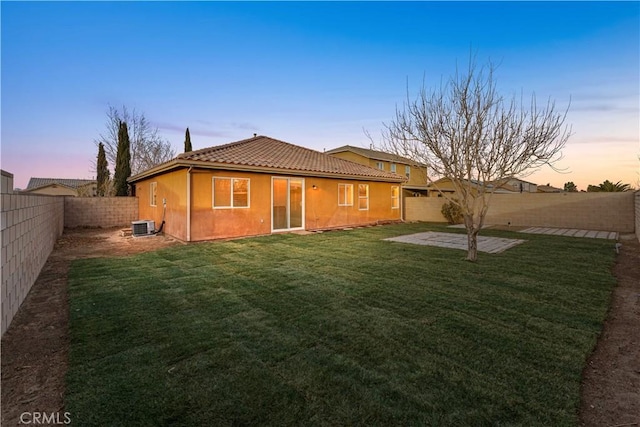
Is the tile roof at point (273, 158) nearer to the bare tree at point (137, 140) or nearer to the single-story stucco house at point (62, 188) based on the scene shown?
the bare tree at point (137, 140)

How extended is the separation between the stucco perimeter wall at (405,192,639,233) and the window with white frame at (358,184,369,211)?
544cm

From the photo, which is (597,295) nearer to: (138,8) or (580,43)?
(580,43)

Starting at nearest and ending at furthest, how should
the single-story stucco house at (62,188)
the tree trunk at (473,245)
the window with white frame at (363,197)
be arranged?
the tree trunk at (473,245)
the window with white frame at (363,197)
the single-story stucco house at (62,188)

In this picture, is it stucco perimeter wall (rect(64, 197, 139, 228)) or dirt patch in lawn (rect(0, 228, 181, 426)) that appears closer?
dirt patch in lawn (rect(0, 228, 181, 426))

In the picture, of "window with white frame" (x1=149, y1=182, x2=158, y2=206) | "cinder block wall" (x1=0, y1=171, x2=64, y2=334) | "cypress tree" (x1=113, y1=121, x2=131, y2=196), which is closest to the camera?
"cinder block wall" (x1=0, y1=171, x2=64, y2=334)

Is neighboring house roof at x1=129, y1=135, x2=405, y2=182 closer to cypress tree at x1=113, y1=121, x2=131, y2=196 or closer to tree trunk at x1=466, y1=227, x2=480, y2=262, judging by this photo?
cypress tree at x1=113, y1=121, x2=131, y2=196

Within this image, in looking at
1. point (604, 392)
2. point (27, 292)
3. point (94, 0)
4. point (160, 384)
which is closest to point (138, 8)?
point (94, 0)

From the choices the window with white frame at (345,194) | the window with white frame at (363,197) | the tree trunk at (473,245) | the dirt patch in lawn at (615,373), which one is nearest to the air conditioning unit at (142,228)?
the window with white frame at (345,194)

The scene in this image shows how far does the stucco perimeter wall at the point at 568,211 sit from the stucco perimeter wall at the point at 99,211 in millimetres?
17751

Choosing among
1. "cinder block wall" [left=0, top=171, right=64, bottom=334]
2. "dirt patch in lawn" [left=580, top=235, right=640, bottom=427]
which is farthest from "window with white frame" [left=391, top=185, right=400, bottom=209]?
"cinder block wall" [left=0, top=171, right=64, bottom=334]

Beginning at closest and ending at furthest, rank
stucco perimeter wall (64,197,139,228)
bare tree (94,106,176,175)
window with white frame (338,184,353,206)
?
1. window with white frame (338,184,353,206)
2. stucco perimeter wall (64,197,139,228)
3. bare tree (94,106,176,175)

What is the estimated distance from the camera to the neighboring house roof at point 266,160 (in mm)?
9680

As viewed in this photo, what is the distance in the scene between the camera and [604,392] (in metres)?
2.29

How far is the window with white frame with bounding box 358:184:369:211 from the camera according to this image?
49.8 feet
